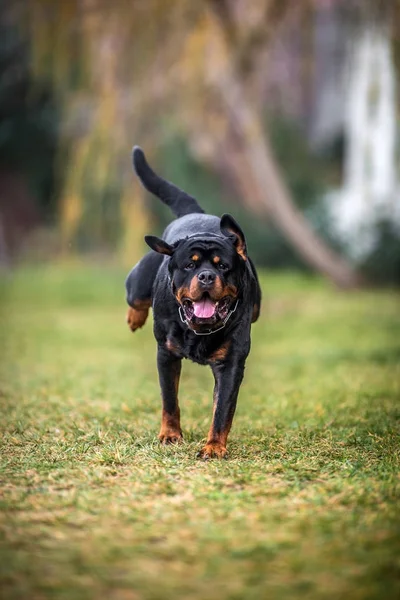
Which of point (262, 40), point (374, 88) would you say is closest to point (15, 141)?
point (262, 40)

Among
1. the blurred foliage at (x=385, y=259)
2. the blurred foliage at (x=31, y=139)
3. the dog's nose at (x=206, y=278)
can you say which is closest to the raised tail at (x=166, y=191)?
the dog's nose at (x=206, y=278)

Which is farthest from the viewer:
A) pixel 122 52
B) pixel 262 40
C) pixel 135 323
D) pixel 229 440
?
pixel 262 40

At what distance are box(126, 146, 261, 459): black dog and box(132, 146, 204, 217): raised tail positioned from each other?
50 cm

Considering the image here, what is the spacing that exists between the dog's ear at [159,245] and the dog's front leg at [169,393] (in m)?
0.54

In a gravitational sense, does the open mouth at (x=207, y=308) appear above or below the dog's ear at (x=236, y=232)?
below

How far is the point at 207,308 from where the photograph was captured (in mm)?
4461

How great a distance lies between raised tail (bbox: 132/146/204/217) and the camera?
574cm

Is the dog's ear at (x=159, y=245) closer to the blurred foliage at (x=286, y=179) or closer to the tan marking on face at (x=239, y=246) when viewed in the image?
the tan marking on face at (x=239, y=246)

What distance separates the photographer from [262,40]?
1329cm

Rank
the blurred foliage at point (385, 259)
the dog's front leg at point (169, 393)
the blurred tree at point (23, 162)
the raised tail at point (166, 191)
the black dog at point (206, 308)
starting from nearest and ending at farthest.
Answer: the black dog at point (206, 308) < the dog's front leg at point (169, 393) < the raised tail at point (166, 191) < the blurred foliage at point (385, 259) < the blurred tree at point (23, 162)

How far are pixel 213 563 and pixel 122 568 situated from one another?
27 centimetres

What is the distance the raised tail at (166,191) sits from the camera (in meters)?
5.74

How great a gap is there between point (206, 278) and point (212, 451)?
792 mm

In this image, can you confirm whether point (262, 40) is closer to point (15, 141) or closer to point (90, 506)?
point (90, 506)
